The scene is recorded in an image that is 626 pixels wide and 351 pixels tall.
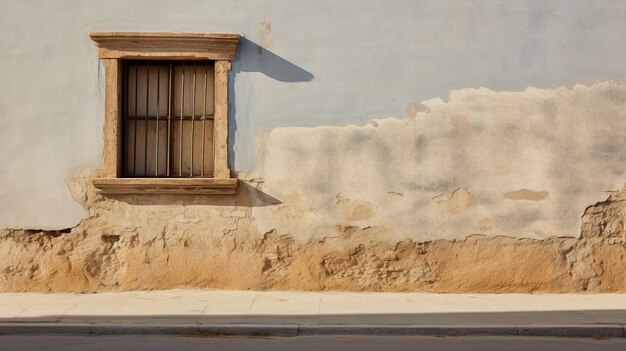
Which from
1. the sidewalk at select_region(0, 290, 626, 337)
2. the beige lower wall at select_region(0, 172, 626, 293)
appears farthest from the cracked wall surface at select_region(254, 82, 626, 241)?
the sidewalk at select_region(0, 290, 626, 337)

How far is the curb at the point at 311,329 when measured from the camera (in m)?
9.26

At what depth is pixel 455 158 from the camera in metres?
11.7

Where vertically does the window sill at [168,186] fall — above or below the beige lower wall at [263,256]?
above

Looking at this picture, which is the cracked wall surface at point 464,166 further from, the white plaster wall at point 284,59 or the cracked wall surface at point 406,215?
the white plaster wall at point 284,59

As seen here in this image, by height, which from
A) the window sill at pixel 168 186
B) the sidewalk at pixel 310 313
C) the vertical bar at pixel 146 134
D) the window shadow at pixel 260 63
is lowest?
the sidewalk at pixel 310 313

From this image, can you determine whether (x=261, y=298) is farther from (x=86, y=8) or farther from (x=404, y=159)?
(x=86, y=8)

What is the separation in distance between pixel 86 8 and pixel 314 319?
184 inches

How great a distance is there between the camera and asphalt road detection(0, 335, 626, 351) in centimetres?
852

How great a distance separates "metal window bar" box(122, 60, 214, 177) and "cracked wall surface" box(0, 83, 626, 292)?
1.45ft

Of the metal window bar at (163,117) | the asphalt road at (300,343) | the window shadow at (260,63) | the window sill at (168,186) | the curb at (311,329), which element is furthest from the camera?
the metal window bar at (163,117)

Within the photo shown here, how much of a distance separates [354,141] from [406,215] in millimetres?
1025

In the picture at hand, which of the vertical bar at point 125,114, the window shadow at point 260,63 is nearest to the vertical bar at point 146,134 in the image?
the vertical bar at point 125,114

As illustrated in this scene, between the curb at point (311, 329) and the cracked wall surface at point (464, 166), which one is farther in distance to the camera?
the cracked wall surface at point (464, 166)

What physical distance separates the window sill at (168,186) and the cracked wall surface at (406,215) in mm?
119
